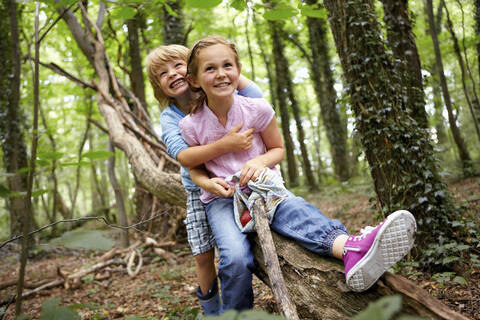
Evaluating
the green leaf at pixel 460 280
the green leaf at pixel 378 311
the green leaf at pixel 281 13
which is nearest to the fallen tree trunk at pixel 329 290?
the green leaf at pixel 378 311

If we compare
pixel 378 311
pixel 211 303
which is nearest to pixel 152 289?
pixel 211 303

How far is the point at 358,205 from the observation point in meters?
6.70

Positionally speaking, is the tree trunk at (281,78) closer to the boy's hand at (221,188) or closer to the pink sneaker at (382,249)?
the boy's hand at (221,188)

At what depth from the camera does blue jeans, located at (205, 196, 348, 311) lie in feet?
5.46

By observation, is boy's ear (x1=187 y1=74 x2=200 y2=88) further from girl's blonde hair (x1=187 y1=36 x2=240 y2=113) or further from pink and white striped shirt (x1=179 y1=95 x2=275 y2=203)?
pink and white striped shirt (x1=179 y1=95 x2=275 y2=203)

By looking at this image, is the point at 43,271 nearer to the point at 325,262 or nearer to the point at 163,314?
the point at 163,314

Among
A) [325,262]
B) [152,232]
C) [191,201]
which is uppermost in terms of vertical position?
[191,201]

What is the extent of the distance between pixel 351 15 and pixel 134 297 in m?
3.82

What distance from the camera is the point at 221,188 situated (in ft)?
6.25

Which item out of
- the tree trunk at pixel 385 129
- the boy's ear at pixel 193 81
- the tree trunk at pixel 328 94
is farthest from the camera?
the tree trunk at pixel 328 94

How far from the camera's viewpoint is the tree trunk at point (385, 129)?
2.92 meters

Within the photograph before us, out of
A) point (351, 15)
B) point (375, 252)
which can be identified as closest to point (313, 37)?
point (351, 15)

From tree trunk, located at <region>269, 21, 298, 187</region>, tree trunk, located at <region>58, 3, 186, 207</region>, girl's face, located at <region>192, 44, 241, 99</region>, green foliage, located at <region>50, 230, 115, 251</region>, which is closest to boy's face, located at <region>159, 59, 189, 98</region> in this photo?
girl's face, located at <region>192, 44, 241, 99</region>

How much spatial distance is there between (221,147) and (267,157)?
0.31 metres
